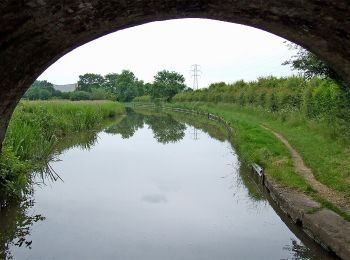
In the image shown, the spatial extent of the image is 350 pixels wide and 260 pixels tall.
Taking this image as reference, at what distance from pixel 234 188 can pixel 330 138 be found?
13.9 feet

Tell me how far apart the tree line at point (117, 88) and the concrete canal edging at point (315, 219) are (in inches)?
1645

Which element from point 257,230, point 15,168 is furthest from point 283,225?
point 15,168

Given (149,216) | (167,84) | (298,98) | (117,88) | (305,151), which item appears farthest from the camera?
(117,88)

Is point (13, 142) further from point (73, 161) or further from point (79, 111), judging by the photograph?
point (79, 111)

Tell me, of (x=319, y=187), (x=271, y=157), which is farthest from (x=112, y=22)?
(x=271, y=157)

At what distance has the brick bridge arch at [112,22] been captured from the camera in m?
3.01

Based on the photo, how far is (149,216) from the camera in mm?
7805

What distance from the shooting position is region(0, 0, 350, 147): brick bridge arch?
9.87 ft

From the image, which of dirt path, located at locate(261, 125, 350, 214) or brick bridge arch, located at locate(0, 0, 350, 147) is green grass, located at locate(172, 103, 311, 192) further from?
brick bridge arch, located at locate(0, 0, 350, 147)

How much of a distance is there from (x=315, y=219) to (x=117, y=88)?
313 ft

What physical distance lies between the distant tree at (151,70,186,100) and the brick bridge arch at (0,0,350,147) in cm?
6464

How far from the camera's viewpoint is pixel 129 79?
98875 mm

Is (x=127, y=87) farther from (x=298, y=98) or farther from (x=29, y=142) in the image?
(x=29, y=142)

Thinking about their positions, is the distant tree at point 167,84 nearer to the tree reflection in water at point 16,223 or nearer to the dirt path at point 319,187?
the dirt path at point 319,187
